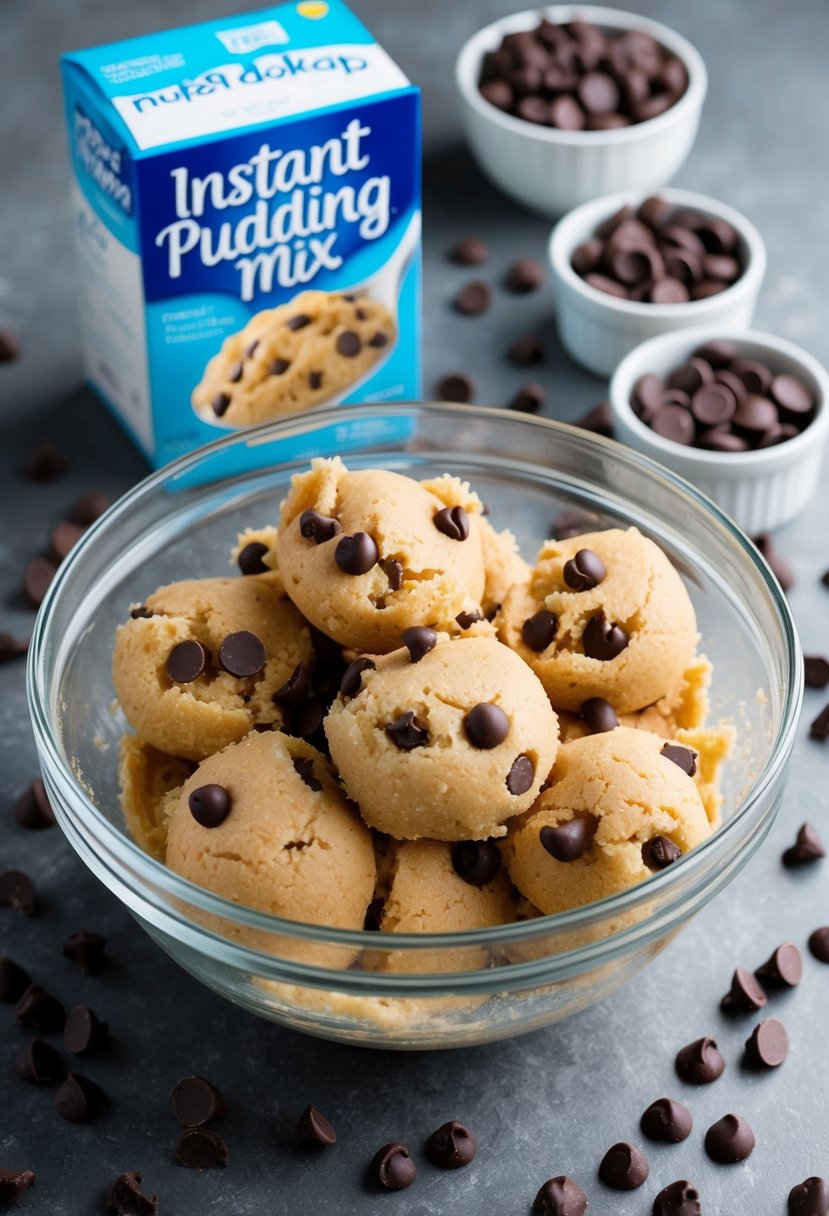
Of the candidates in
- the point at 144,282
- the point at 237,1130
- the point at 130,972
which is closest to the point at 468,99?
the point at 144,282

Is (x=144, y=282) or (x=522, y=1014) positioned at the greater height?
(x=144, y=282)

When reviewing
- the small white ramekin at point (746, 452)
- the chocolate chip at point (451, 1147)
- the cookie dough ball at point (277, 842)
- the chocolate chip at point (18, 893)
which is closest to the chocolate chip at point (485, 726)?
the cookie dough ball at point (277, 842)

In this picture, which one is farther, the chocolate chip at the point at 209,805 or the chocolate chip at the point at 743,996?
the chocolate chip at the point at 743,996

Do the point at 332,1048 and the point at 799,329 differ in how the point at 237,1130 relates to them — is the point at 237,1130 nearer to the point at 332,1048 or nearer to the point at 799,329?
the point at 332,1048

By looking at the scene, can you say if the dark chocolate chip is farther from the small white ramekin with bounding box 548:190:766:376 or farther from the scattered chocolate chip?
the small white ramekin with bounding box 548:190:766:376

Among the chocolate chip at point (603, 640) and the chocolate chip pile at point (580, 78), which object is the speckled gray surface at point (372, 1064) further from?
the chocolate chip pile at point (580, 78)

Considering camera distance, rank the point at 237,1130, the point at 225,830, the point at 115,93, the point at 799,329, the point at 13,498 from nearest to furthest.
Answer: the point at 225,830 → the point at 237,1130 → the point at 115,93 → the point at 13,498 → the point at 799,329

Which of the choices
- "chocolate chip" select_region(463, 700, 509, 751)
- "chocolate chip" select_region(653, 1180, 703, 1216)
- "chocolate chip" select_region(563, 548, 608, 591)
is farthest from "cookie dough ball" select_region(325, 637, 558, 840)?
"chocolate chip" select_region(653, 1180, 703, 1216)
